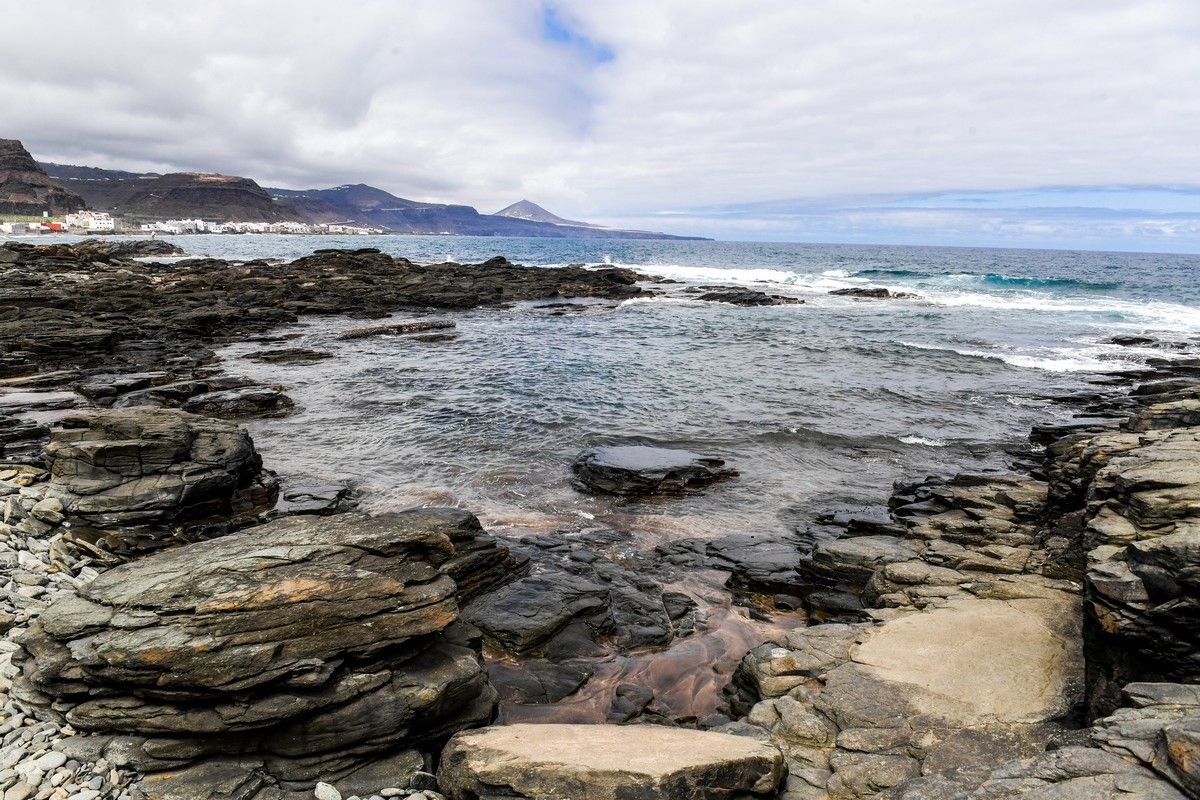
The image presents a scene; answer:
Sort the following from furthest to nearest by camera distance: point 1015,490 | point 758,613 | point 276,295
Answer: point 276,295 → point 1015,490 → point 758,613

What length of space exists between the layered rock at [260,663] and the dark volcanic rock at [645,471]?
25.3ft

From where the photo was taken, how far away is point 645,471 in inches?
573

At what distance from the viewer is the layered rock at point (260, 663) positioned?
5.53m

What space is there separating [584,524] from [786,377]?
1646 centimetres

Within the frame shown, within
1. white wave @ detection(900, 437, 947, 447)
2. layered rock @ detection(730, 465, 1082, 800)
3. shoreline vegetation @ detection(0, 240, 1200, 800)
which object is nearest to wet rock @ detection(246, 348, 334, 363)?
shoreline vegetation @ detection(0, 240, 1200, 800)

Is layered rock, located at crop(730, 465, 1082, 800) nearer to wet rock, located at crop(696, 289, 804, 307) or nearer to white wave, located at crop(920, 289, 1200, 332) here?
wet rock, located at crop(696, 289, 804, 307)

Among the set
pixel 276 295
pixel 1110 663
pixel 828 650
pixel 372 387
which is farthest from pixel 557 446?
pixel 276 295

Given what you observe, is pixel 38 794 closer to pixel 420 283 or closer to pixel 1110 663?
pixel 1110 663

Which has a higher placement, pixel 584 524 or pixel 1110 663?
pixel 1110 663

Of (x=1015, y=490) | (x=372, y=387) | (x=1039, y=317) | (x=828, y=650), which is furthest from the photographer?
(x=1039, y=317)

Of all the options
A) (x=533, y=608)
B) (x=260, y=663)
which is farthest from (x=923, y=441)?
(x=260, y=663)

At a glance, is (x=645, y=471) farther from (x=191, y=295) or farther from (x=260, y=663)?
(x=191, y=295)

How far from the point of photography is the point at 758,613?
9.88m

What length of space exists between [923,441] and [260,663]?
57.7ft
